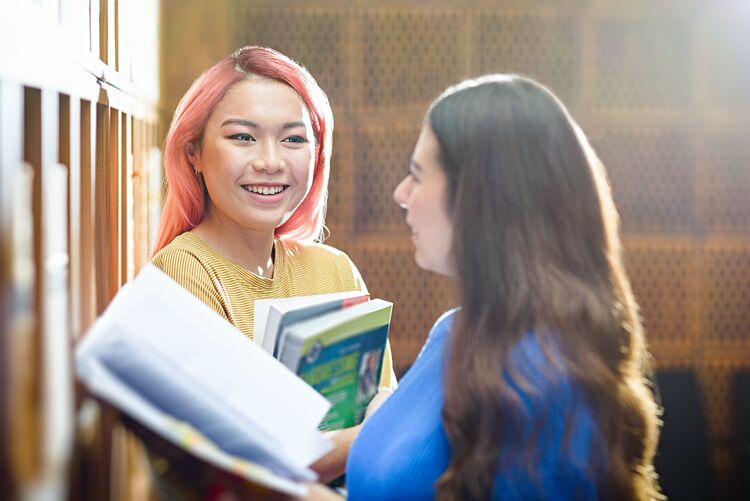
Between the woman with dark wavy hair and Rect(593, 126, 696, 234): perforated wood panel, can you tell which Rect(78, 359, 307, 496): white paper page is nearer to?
the woman with dark wavy hair

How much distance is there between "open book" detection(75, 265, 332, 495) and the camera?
0.96m

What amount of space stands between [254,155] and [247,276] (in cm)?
28

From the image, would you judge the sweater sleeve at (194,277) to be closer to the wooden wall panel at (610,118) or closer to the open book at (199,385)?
the open book at (199,385)

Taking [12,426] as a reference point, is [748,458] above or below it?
below

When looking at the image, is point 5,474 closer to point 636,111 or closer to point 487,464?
point 487,464

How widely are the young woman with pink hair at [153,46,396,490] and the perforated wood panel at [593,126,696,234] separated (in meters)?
2.60

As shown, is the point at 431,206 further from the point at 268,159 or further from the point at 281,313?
the point at 268,159

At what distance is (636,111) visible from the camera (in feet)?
14.5

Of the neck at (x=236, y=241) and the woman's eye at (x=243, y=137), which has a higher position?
the woman's eye at (x=243, y=137)

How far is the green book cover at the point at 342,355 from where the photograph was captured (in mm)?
1485

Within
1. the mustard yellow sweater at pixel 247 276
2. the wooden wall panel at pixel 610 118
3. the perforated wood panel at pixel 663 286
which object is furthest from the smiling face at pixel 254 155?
the perforated wood panel at pixel 663 286

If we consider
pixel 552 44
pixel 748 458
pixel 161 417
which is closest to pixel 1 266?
pixel 161 417

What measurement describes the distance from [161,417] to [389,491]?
567 millimetres

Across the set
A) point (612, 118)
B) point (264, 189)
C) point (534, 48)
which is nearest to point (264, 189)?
point (264, 189)
